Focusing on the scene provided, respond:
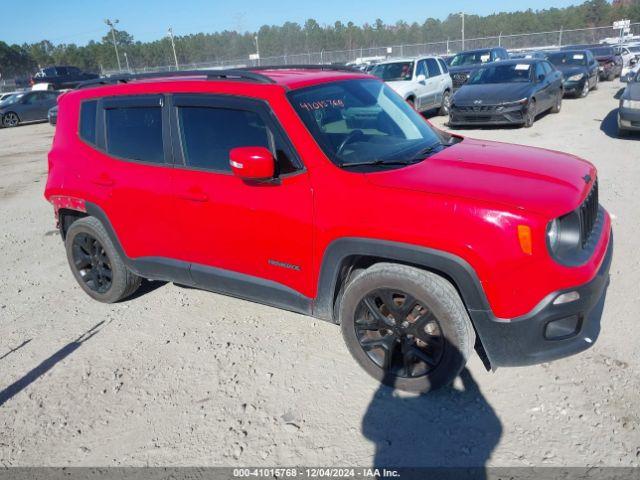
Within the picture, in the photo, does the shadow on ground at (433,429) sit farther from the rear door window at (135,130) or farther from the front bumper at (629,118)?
the front bumper at (629,118)

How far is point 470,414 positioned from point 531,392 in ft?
1.40

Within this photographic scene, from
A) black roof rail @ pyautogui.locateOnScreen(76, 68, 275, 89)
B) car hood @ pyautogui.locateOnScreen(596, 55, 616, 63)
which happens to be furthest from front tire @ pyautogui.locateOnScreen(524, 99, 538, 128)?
car hood @ pyautogui.locateOnScreen(596, 55, 616, 63)

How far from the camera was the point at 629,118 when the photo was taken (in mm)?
9031

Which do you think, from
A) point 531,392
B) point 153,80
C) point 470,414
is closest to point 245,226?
point 153,80

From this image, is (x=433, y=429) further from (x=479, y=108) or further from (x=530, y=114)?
(x=530, y=114)

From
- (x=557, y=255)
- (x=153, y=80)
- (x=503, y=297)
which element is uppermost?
(x=153, y=80)

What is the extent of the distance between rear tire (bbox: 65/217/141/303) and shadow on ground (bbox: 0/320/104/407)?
1.24ft

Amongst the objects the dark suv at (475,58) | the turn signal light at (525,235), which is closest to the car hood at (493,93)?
the dark suv at (475,58)

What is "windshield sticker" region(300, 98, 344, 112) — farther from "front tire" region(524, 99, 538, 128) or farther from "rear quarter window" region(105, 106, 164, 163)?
"front tire" region(524, 99, 538, 128)

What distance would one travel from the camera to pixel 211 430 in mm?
2889

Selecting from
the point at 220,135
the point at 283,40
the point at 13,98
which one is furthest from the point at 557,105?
the point at 283,40

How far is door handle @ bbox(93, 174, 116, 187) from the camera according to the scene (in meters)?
3.92

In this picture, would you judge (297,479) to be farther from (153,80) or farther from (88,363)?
(153,80)

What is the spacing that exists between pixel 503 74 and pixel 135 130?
10.9m
